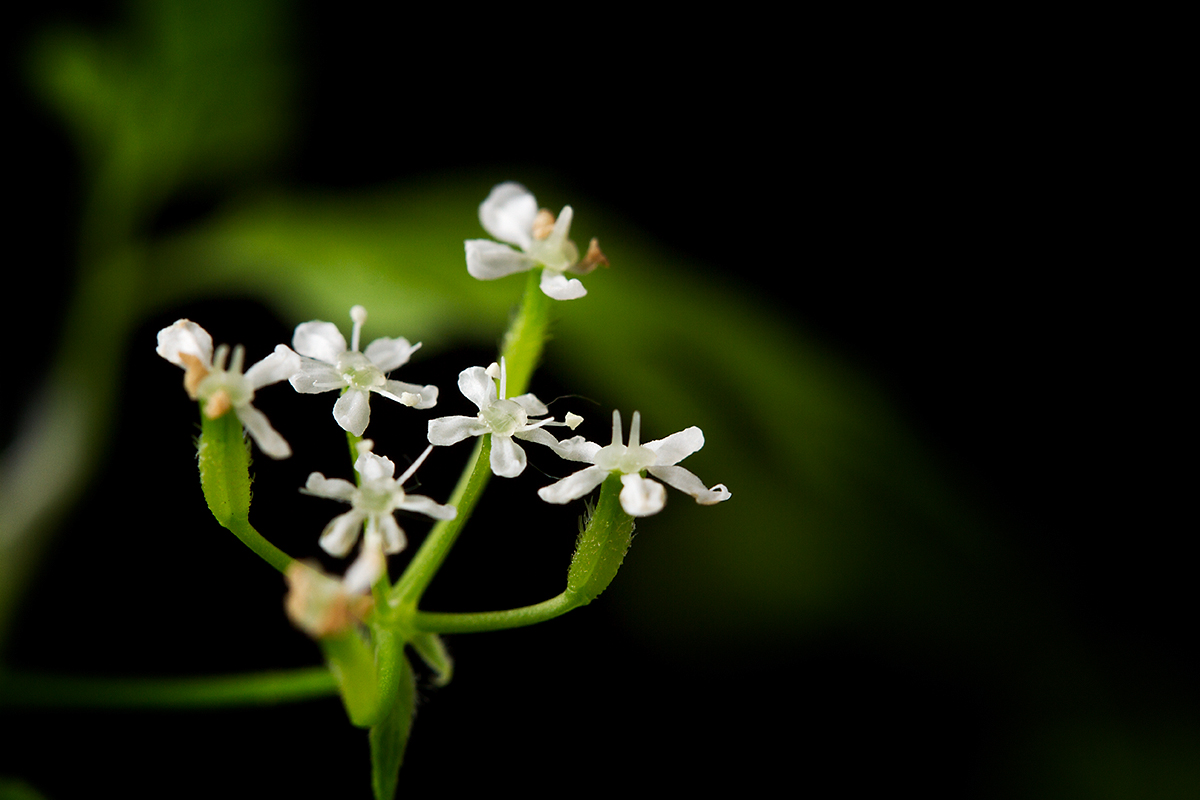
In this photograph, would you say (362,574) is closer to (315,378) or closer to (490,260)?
(315,378)

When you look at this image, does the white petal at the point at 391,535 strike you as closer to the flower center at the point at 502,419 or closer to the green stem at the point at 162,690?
the flower center at the point at 502,419

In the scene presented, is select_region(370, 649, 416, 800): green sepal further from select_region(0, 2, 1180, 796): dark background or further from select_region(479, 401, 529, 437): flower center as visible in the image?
select_region(0, 2, 1180, 796): dark background

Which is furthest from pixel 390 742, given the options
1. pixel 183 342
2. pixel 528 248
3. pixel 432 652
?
pixel 528 248

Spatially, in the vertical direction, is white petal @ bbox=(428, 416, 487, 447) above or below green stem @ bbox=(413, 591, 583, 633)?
above

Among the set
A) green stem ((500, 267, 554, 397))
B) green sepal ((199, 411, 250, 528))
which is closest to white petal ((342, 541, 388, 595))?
green sepal ((199, 411, 250, 528))

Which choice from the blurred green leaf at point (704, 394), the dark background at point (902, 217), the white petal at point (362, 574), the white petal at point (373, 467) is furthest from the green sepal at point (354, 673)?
the dark background at point (902, 217)

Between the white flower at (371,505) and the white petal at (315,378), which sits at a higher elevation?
the white petal at (315,378)
